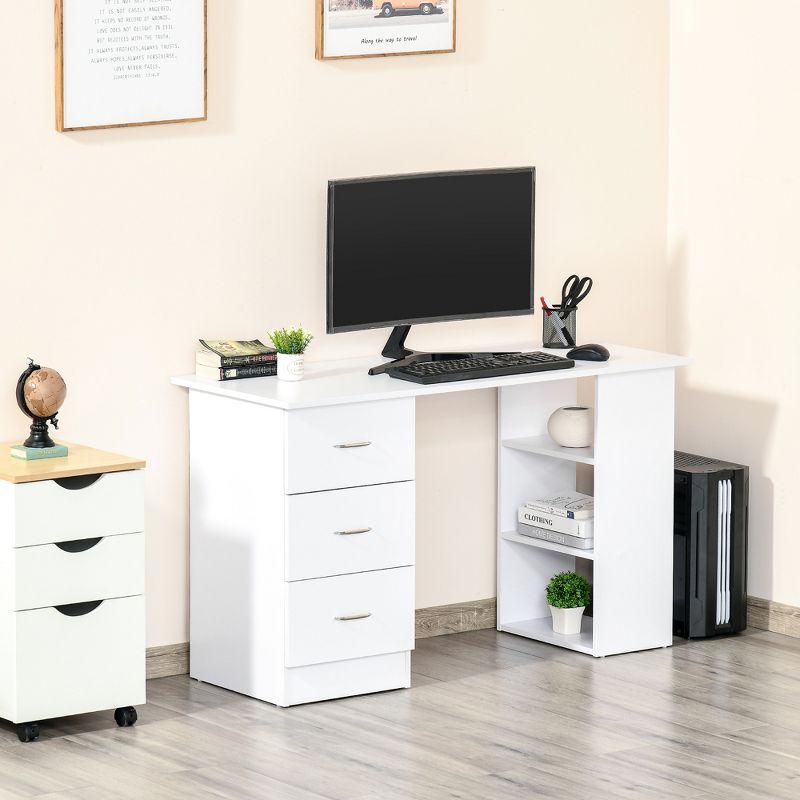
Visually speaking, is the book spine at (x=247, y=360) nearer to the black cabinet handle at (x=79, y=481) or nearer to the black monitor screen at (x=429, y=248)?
the black monitor screen at (x=429, y=248)

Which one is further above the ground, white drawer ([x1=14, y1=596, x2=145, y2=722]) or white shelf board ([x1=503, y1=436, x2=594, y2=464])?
white shelf board ([x1=503, y1=436, x2=594, y2=464])

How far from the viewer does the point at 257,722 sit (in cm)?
419

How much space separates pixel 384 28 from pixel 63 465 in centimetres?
154

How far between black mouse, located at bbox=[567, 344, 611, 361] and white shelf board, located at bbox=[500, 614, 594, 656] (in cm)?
80

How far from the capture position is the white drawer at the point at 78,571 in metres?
3.94

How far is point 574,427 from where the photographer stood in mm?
4812

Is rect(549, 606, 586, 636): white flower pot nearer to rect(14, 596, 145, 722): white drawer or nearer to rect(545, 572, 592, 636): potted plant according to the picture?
rect(545, 572, 592, 636): potted plant

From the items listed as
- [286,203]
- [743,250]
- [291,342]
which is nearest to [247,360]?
[291,342]

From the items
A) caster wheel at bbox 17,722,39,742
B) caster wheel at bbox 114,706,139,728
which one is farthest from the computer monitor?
caster wheel at bbox 17,722,39,742

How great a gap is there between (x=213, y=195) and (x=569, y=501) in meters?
1.33

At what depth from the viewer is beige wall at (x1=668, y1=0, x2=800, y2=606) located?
4.95m

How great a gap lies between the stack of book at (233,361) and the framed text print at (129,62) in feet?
1.95

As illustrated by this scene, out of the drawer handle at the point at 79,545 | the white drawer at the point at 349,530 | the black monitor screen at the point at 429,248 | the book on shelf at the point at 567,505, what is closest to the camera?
the drawer handle at the point at 79,545

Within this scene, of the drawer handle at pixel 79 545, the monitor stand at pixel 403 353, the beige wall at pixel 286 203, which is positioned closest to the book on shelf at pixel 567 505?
the beige wall at pixel 286 203
